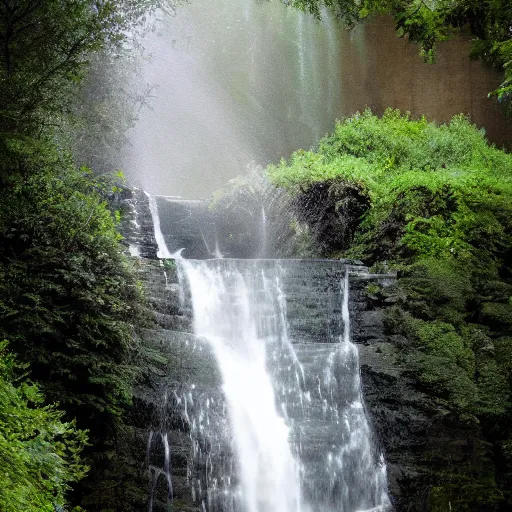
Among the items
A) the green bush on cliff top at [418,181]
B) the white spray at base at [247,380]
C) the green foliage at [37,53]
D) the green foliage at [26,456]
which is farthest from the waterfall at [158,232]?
the green foliage at [26,456]

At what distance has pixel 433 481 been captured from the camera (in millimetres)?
7219

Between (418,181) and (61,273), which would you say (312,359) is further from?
(418,181)

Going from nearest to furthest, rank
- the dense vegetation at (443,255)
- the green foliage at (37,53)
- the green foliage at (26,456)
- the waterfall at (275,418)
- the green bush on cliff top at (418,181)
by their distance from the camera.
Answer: the green foliage at (26,456) < the green foliage at (37,53) < the waterfall at (275,418) < the dense vegetation at (443,255) < the green bush on cliff top at (418,181)

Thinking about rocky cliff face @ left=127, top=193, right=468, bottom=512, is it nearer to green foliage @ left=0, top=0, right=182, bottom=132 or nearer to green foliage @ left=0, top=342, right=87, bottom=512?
green foliage @ left=0, top=342, right=87, bottom=512

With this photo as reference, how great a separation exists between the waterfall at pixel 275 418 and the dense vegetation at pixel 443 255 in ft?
2.88

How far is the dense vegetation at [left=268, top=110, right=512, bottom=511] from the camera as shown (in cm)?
739

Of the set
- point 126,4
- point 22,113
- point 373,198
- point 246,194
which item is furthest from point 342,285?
point 126,4

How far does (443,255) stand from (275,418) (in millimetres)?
3716

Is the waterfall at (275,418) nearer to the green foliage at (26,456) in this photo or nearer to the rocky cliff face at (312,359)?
the rocky cliff face at (312,359)

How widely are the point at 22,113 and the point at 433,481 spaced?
630 centimetres

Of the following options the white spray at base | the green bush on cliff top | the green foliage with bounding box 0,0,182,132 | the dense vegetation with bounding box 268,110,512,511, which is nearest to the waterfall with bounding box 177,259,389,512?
the white spray at base

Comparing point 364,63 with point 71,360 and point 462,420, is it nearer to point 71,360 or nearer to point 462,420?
point 462,420

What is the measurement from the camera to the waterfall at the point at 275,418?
276 inches

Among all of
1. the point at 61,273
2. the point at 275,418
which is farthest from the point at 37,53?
the point at 275,418
